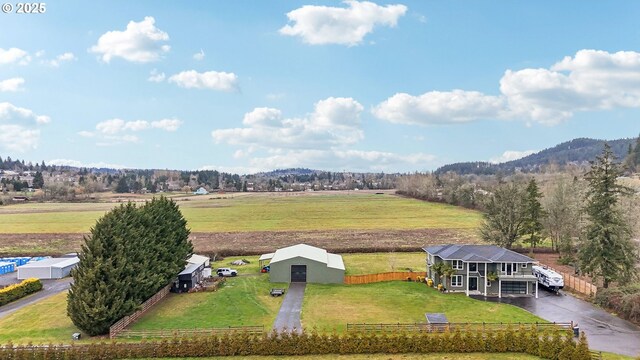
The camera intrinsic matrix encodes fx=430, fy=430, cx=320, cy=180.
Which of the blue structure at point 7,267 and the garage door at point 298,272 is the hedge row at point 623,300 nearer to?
the garage door at point 298,272

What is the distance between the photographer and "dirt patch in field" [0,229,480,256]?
6925 centimetres

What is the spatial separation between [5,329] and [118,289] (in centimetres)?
1028

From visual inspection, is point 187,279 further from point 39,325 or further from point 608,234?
point 608,234

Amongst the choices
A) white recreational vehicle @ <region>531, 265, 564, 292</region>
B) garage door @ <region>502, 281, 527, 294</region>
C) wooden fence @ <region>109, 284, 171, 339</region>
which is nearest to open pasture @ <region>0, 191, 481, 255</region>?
wooden fence @ <region>109, 284, 171, 339</region>

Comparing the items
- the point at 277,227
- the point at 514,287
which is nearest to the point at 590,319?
the point at 514,287

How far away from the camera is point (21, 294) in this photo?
44656mm

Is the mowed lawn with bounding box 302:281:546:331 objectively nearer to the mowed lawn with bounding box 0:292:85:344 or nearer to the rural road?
the mowed lawn with bounding box 0:292:85:344

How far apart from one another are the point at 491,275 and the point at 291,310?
20.1 meters

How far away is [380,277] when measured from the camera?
48.8 metres

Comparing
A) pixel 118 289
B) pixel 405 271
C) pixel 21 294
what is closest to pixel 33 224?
pixel 21 294

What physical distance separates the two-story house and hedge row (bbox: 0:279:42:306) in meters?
43.9

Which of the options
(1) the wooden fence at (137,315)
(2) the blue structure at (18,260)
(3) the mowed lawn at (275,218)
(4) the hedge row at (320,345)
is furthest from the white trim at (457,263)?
(2) the blue structure at (18,260)

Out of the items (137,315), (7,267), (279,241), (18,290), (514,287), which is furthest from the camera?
(279,241)

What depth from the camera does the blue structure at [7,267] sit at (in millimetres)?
55769
